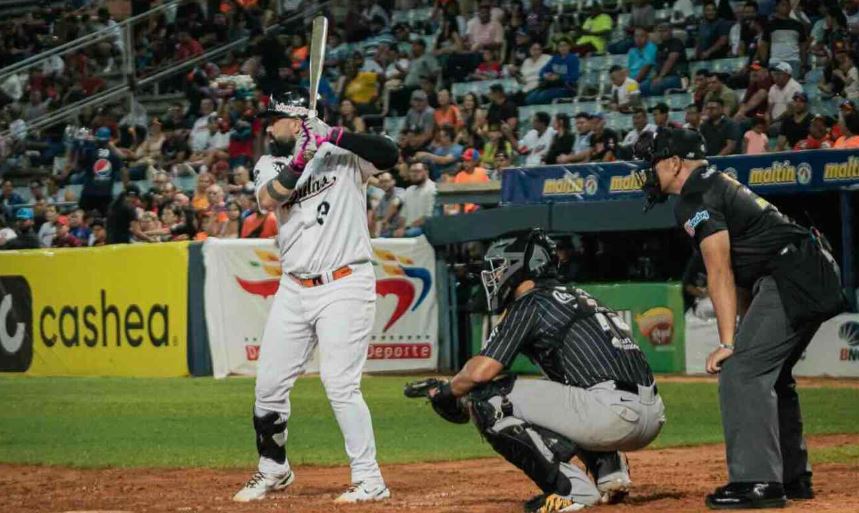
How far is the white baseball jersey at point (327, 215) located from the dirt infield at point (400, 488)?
127 centimetres

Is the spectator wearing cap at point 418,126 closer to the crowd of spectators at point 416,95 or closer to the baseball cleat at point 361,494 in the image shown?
the crowd of spectators at point 416,95

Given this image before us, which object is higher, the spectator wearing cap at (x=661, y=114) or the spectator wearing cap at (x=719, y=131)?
the spectator wearing cap at (x=661, y=114)

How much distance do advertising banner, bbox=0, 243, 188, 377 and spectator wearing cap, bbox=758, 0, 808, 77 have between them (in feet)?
25.9

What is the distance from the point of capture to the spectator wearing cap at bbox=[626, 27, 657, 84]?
68.5ft

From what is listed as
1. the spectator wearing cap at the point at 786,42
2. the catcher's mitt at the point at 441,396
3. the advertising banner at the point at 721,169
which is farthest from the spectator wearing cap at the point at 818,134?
the catcher's mitt at the point at 441,396

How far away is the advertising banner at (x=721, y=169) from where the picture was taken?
49.9 feet

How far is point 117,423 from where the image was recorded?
13125 millimetres

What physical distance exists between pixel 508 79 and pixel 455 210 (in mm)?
4294

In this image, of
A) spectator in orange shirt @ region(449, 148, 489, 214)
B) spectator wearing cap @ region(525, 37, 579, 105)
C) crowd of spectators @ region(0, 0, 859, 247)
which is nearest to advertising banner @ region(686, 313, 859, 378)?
crowd of spectators @ region(0, 0, 859, 247)

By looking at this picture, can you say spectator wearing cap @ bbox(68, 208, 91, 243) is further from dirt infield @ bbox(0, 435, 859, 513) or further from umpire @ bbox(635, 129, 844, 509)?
umpire @ bbox(635, 129, 844, 509)

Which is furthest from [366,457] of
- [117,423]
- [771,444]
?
[117,423]

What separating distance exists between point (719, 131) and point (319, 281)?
10.4m

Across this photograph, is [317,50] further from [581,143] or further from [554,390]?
[581,143]

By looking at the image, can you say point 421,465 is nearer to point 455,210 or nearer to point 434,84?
point 455,210
